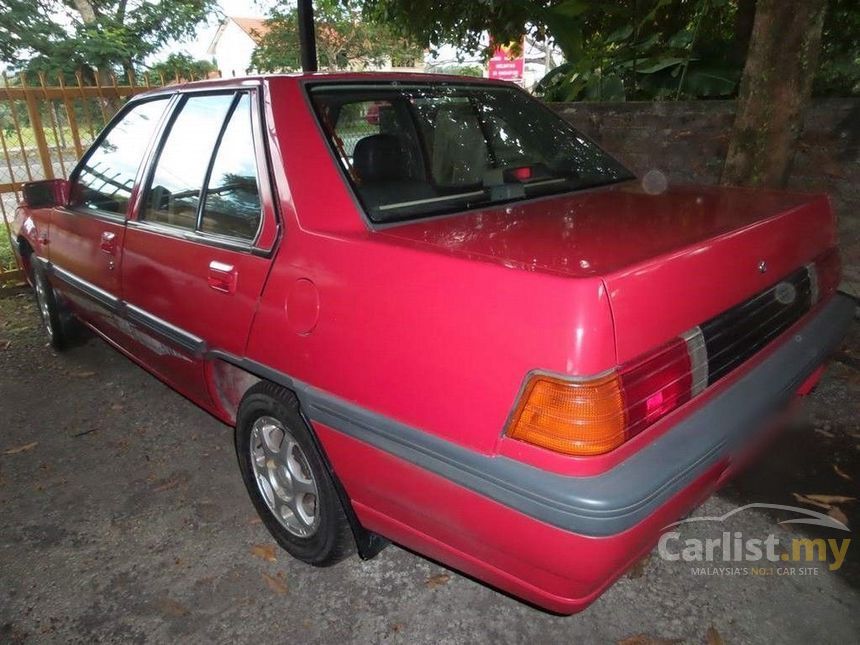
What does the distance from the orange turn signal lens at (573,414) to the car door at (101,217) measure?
2338 mm

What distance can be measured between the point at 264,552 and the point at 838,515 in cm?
231

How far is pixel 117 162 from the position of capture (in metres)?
3.18

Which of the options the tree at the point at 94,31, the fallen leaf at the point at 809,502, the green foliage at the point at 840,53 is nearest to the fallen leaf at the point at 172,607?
the fallen leaf at the point at 809,502

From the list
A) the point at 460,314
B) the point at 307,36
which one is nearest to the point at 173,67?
the point at 307,36

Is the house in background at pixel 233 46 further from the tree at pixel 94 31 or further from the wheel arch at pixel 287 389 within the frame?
the wheel arch at pixel 287 389

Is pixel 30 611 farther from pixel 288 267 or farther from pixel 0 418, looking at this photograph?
pixel 0 418

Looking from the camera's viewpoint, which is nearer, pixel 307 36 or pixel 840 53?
pixel 840 53

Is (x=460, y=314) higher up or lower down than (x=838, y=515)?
higher up

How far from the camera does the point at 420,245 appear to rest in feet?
5.37

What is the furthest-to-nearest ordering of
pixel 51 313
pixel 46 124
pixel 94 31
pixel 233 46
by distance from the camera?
pixel 233 46 → pixel 94 31 → pixel 46 124 → pixel 51 313

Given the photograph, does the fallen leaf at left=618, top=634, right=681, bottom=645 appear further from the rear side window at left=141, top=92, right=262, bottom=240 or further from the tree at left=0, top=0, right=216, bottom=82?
the tree at left=0, top=0, right=216, bottom=82

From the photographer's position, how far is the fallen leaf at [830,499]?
2.48 metres

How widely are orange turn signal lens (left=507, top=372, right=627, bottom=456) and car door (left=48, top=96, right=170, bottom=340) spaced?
7.67 ft

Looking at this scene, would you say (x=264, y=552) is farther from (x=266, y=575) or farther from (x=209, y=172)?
(x=209, y=172)
